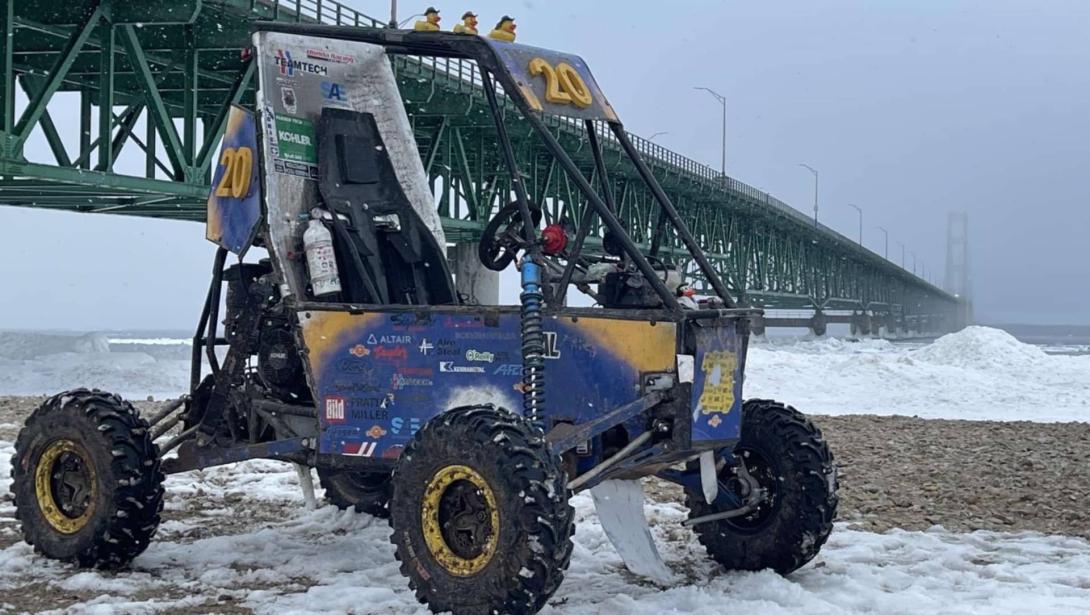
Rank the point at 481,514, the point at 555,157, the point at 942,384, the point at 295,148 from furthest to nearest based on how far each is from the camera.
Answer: the point at 942,384, the point at 295,148, the point at 555,157, the point at 481,514

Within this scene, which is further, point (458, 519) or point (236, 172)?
point (236, 172)

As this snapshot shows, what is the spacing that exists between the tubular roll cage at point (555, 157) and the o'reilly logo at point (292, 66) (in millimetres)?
379

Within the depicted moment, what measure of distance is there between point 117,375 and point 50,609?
21.6 metres

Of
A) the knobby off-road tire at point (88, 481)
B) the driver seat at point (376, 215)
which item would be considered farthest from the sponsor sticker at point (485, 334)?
the knobby off-road tire at point (88, 481)

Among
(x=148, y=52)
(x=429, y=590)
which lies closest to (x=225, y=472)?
(x=429, y=590)

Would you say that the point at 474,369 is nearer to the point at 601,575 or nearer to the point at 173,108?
the point at 601,575

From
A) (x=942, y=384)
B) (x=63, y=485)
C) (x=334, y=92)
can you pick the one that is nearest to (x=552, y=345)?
(x=334, y=92)

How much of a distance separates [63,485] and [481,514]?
2.93 m

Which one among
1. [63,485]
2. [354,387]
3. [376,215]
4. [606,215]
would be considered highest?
[376,215]

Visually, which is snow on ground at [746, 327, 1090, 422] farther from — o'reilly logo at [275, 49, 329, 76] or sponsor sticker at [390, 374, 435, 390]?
sponsor sticker at [390, 374, 435, 390]

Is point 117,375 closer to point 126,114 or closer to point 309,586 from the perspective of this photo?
point 126,114

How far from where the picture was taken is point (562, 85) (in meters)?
6.32

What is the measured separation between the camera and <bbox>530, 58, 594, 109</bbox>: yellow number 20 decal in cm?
621

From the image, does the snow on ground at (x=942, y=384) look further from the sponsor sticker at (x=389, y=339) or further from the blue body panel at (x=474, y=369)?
the sponsor sticker at (x=389, y=339)
